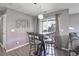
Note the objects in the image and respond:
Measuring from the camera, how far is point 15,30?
1.37 metres

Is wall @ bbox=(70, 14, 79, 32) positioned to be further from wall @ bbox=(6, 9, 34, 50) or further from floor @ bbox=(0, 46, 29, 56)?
floor @ bbox=(0, 46, 29, 56)

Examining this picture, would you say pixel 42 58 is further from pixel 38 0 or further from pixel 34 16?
pixel 38 0

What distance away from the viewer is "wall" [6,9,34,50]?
1.34 m

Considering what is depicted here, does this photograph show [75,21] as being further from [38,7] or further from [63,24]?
[38,7]

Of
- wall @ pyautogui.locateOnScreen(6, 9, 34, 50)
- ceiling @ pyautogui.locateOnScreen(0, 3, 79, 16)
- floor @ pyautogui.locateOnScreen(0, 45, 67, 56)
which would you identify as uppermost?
ceiling @ pyautogui.locateOnScreen(0, 3, 79, 16)

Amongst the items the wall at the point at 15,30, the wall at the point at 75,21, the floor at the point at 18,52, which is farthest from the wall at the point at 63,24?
the floor at the point at 18,52

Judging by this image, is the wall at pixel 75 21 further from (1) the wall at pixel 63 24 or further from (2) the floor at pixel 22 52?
(2) the floor at pixel 22 52

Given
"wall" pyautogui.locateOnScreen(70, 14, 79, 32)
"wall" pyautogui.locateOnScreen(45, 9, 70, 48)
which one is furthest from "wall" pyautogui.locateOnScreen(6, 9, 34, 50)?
"wall" pyautogui.locateOnScreen(70, 14, 79, 32)

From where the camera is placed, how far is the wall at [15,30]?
1343 millimetres

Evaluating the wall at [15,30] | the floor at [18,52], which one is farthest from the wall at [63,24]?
the floor at [18,52]

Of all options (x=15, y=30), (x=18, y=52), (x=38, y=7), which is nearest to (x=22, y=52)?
(x=18, y=52)

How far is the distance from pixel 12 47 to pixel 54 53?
2.17 ft

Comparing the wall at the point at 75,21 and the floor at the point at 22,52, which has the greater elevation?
the wall at the point at 75,21

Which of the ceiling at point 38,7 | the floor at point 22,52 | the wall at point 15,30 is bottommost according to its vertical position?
the floor at point 22,52
